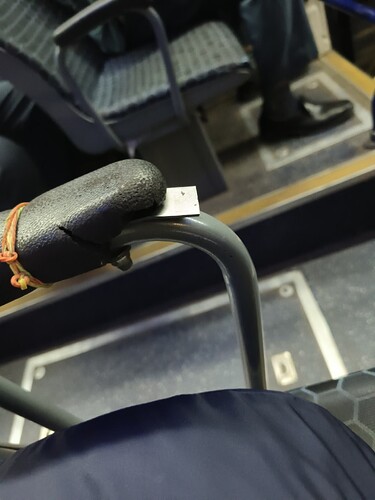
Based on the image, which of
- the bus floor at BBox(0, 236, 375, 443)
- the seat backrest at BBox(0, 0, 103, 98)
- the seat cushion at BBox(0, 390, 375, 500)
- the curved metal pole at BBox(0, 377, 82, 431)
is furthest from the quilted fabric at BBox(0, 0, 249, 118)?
the seat cushion at BBox(0, 390, 375, 500)

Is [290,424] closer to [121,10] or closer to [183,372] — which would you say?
[183,372]

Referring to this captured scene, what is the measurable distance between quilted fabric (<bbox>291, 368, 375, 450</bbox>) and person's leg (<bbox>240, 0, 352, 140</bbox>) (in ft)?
2.93

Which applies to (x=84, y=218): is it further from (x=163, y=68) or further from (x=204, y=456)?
(x=163, y=68)

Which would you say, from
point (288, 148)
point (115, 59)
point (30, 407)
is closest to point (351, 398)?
point (30, 407)

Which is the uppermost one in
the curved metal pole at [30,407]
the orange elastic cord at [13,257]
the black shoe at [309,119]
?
the orange elastic cord at [13,257]

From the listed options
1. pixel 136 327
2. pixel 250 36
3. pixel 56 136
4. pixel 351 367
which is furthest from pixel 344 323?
pixel 56 136

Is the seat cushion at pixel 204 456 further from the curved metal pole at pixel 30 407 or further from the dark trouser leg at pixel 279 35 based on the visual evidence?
the dark trouser leg at pixel 279 35

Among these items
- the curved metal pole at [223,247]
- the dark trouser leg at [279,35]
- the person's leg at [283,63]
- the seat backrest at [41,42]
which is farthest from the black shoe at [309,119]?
the curved metal pole at [223,247]

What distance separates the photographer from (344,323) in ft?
3.50

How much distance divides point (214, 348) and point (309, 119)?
29.2 inches

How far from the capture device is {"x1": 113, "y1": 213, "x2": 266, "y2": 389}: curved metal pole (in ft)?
1.40

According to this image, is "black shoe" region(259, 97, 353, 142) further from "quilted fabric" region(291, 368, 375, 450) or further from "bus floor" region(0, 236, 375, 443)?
"quilted fabric" region(291, 368, 375, 450)

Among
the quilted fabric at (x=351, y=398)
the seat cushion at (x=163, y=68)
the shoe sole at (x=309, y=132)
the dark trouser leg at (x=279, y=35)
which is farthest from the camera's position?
the shoe sole at (x=309, y=132)

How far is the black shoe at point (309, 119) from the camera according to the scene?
141cm
